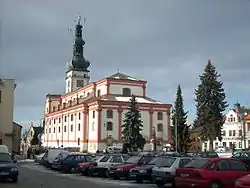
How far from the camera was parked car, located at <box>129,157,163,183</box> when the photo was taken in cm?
2203

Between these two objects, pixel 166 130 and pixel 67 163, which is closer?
pixel 67 163

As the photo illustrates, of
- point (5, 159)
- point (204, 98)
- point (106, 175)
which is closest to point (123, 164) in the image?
point (106, 175)

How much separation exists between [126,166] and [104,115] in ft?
198

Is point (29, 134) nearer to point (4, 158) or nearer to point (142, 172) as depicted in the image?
point (4, 158)

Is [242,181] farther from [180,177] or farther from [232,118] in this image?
[232,118]

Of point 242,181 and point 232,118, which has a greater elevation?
point 232,118

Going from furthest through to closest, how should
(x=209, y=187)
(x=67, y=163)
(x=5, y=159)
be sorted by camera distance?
(x=67, y=163), (x=5, y=159), (x=209, y=187)

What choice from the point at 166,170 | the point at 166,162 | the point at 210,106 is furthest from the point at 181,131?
the point at 166,170

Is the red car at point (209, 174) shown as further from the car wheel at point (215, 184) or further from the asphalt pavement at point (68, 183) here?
the asphalt pavement at point (68, 183)

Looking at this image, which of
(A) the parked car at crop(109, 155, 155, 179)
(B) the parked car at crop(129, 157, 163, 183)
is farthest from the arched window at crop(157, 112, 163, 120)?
(B) the parked car at crop(129, 157, 163, 183)

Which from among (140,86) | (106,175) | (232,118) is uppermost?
(140,86)

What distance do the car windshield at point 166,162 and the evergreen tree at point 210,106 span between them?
4146 centimetres

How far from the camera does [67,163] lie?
31766mm

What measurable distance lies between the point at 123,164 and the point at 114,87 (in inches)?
2614
